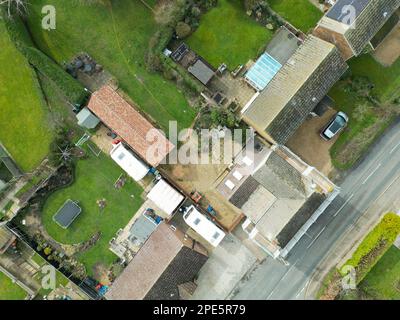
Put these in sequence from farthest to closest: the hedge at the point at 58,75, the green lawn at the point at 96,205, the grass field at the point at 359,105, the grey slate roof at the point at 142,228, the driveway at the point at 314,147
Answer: the green lawn at the point at 96,205, the grey slate roof at the point at 142,228, the driveway at the point at 314,147, the hedge at the point at 58,75, the grass field at the point at 359,105

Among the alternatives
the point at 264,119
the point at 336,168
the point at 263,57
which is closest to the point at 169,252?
the point at 264,119

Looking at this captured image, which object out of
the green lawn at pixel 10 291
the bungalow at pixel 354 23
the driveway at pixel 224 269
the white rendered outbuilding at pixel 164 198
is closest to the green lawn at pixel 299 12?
the bungalow at pixel 354 23

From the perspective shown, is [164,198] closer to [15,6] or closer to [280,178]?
[280,178]

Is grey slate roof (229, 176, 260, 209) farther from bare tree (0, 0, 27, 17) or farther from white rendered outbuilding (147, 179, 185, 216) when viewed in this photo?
bare tree (0, 0, 27, 17)

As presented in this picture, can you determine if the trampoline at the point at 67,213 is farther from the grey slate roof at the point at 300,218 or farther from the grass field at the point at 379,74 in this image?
the grass field at the point at 379,74

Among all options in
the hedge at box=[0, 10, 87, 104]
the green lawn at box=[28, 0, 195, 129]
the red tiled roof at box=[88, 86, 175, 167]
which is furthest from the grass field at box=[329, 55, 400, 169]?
the hedge at box=[0, 10, 87, 104]

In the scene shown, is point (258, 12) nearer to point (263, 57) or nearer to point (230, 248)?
point (263, 57)
